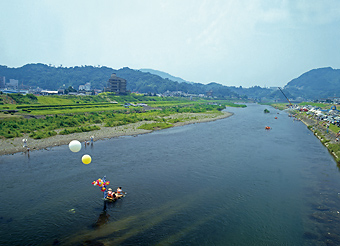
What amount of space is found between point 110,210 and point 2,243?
21.8 ft

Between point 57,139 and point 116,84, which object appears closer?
point 57,139

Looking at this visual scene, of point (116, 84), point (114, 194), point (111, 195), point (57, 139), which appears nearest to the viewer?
point (111, 195)

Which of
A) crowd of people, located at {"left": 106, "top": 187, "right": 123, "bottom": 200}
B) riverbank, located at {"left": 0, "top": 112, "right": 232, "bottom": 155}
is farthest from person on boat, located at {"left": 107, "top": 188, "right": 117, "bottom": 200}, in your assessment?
riverbank, located at {"left": 0, "top": 112, "right": 232, "bottom": 155}

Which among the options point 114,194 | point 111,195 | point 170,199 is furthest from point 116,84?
point 170,199

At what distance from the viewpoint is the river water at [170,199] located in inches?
598

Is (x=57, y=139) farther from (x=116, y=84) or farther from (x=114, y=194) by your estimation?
(x=116, y=84)

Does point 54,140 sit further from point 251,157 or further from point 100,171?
point 251,157

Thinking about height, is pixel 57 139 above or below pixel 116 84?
below

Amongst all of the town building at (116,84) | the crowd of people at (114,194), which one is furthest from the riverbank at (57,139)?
the town building at (116,84)

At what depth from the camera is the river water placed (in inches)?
598

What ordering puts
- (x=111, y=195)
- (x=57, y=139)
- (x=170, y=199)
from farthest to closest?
(x=57, y=139) < (x=170, y=199) < (x=111, y=195)

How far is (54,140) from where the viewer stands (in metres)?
36.9

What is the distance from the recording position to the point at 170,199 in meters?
19.9

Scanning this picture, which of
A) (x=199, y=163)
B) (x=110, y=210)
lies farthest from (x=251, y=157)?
(x=110, y=210)
